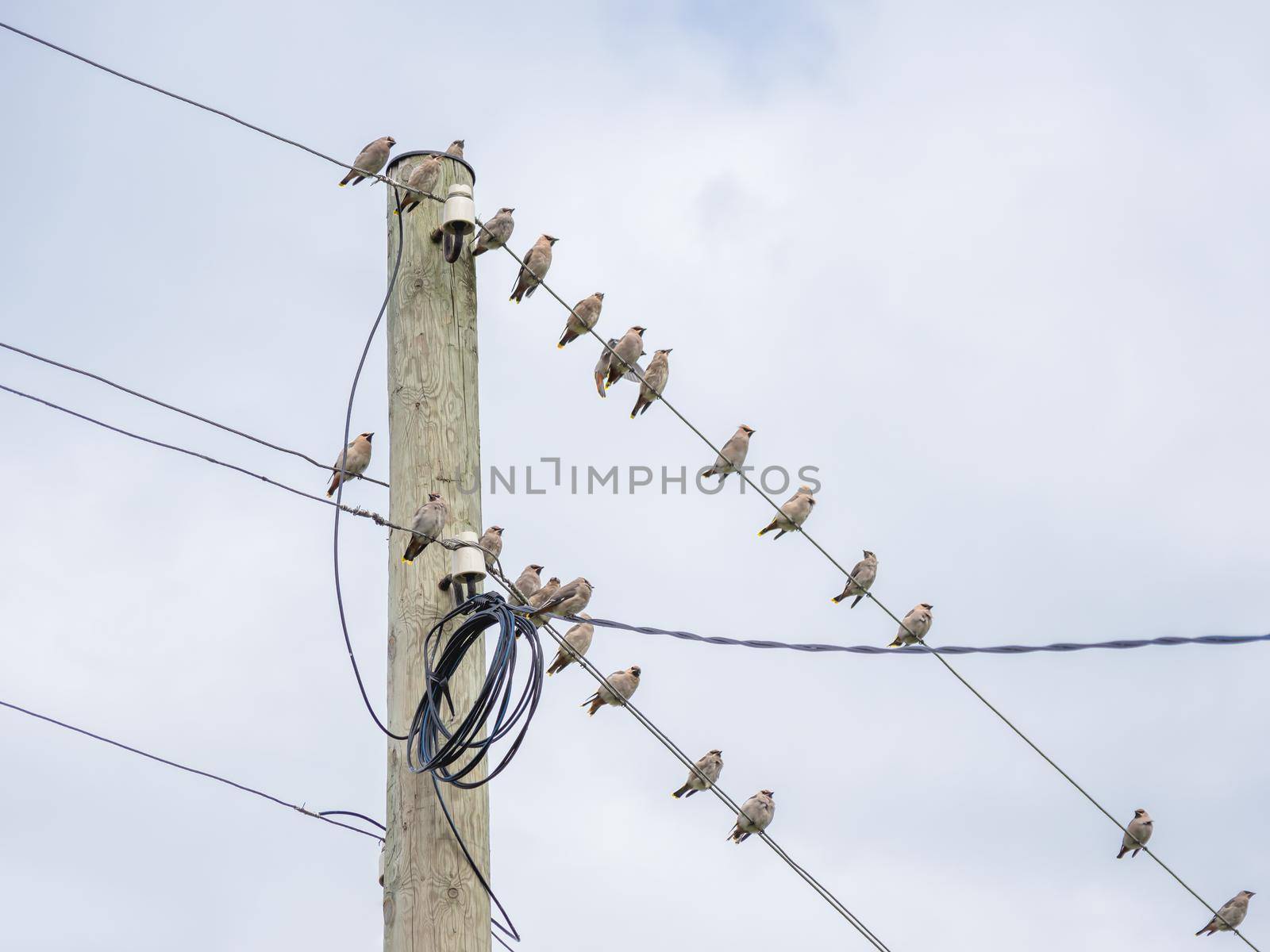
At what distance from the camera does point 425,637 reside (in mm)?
5402

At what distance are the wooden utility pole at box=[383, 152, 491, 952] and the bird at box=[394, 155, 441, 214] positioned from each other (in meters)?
0.03

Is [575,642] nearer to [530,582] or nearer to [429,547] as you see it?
[530,582]

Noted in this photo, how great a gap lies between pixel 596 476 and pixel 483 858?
372cm

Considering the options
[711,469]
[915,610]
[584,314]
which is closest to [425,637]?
[584,314]

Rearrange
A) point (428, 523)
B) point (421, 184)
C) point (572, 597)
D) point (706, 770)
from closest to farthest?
point (428, 523) < point (421, 184) < point (572, 597) < point (706, 770)

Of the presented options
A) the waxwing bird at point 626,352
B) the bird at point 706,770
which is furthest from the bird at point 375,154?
the bird at point 706,770

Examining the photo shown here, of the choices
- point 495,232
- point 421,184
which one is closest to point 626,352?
point 495,232

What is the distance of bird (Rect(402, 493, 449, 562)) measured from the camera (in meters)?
5.42

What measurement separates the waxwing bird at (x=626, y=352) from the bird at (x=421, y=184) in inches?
154

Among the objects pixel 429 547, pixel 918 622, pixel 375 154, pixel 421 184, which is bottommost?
pixel 429 547

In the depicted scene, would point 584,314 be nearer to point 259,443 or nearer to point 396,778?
point 259,443

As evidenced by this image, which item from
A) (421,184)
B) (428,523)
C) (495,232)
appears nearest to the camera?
(428,523)

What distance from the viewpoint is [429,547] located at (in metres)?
5.47

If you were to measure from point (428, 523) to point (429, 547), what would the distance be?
0.31 ft
